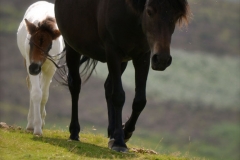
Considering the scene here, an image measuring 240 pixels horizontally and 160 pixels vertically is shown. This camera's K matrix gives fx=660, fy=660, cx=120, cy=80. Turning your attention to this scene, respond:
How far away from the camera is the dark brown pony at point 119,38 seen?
9109 millimetres

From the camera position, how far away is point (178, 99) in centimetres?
5991

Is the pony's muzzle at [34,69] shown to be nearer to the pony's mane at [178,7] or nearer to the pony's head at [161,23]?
the pony's mane at [178,7]

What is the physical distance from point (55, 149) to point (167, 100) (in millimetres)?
50293

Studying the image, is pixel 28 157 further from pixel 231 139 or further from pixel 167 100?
pixel 167 100

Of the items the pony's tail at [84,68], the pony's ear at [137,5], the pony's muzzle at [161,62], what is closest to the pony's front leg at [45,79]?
the pony's tail at [84,68]

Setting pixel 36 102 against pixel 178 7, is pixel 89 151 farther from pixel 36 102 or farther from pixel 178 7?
pixel 36 102

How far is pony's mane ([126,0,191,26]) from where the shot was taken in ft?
30.1

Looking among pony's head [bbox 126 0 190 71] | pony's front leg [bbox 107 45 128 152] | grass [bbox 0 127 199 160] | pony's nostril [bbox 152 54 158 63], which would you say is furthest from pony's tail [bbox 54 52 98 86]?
pony's nostril [bbox 152 54 158 63]

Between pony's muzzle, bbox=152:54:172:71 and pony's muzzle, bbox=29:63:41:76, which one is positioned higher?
pony's muzzle, bbox=152:54:172:71

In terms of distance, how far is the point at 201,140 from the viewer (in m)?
49.9

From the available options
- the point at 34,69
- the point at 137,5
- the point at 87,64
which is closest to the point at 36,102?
the point at 34,69

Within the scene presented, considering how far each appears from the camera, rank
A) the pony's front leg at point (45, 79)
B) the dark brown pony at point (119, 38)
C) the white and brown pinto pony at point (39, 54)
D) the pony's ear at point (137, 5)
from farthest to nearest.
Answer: the pony's front leg at point (45, 79) → the white and brown pinto pony at point (39, 54) → the pony's ear at point (137, 5) → the dark brown pony at point (119, 38)

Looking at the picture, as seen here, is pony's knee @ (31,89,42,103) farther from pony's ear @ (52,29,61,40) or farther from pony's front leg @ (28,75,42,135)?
pony's ear @ (52,29,61,40)

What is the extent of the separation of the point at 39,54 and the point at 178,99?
48.4m
